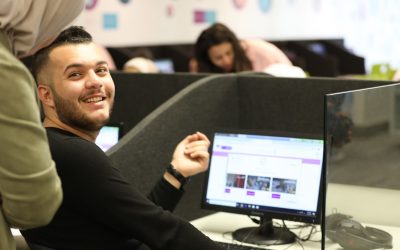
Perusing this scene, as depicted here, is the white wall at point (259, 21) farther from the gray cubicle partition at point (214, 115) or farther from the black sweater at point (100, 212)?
the black sweater at point (100, 212)

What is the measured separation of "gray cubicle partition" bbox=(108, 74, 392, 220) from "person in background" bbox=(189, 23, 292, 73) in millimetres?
1349

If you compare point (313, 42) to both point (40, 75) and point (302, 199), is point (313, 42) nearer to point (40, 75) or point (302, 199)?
point (302, 199)

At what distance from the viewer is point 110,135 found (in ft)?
9.38

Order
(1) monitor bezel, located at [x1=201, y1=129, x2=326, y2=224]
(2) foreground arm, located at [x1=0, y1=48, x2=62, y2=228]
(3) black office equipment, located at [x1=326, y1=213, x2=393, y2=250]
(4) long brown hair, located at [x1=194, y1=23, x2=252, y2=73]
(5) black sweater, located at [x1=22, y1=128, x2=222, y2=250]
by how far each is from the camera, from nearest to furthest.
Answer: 1. (2) foreground arm, located at [x1=0, y1=48, x2=62, y2=228]
2. (5) black sweater, located at [x1=22, y1=128, x2=222, y2=250]
3. (3) black office equipment, located at [x1=326, y1=213, x2=393, y2=250]
4. (1) monitor bezel, located at [x1=201, y1=129, x2=326, y2=224]
5. (4) long brown hair, located at [x1=194, y1=23, x2=252, y2=73]

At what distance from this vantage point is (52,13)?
46.9 inches

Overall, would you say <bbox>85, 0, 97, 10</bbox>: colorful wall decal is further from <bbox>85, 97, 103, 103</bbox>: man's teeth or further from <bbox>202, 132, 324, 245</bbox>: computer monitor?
<bbox>85, 97, 103, 103</bbox>: man's teeth

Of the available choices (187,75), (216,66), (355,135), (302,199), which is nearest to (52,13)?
(355,135)

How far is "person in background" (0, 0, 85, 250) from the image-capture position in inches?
43.1

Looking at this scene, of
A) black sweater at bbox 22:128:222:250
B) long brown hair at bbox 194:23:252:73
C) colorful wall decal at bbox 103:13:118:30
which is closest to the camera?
black sweater at bbox 22:128:222:250

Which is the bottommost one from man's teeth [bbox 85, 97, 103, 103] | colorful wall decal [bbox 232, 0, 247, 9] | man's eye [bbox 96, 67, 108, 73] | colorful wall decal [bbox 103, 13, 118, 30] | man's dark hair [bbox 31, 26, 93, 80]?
man's teeth [bbox 85, 97, 103, 103]

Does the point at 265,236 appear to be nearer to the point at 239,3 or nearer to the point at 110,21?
the point at 110,21

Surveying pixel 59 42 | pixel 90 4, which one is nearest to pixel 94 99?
pixel 59 42

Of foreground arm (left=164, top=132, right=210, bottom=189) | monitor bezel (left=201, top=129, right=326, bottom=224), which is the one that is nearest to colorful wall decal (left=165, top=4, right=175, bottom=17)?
monitor bezel (left=201, top=129, right=326, bottom=224)

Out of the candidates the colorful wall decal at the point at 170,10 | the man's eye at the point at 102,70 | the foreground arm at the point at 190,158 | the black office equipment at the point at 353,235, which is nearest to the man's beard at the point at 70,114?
the man's eye at the point at 102,70
